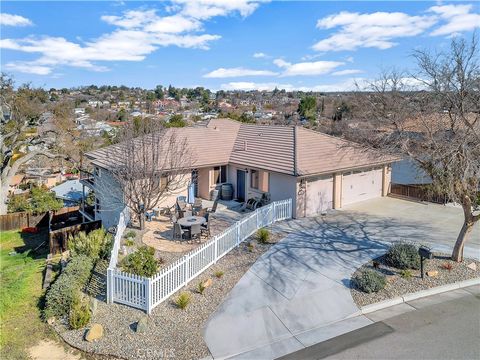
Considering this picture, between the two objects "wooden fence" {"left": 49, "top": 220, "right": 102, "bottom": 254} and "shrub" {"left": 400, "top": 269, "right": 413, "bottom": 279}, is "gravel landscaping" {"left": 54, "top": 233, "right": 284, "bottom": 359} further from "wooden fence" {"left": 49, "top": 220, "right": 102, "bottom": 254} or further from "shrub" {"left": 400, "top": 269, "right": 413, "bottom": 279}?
"wooden fence" {"left": 49, "top": 220, "right": 102, "bottom": 254}

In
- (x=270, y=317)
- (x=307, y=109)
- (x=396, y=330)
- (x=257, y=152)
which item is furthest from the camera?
(x=307, y=109)

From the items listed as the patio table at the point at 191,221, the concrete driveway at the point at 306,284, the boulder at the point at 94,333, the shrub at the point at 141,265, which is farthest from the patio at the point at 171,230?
the boulder at the point at 94,333

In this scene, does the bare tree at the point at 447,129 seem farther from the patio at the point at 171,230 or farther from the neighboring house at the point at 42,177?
the neighboring house at the point at 42,177

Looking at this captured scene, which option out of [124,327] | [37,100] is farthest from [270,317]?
[37,100]

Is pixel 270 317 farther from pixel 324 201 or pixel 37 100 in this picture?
pixel 37 100

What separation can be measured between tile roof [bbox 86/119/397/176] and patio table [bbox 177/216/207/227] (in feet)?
16.2

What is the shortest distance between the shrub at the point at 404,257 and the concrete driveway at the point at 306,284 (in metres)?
0.82

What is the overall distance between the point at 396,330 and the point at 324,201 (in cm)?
1044

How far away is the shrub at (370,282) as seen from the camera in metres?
10.5

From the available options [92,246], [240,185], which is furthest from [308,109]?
[92,246]

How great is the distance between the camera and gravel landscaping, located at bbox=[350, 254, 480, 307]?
10.4 meters

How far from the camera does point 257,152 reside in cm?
2048

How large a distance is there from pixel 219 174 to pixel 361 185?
827cm

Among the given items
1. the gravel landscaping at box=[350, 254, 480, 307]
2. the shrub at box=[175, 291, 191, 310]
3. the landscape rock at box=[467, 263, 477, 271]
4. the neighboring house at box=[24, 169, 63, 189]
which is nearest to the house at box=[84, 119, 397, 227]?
the gravel landscaping at box=[350, 254, 480, 307]
